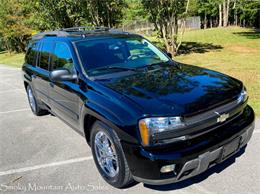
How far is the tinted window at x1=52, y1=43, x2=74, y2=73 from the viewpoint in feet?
13.8

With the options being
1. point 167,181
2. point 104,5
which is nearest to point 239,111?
point 167,181

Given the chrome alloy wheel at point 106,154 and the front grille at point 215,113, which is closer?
the front grille at point 215,113

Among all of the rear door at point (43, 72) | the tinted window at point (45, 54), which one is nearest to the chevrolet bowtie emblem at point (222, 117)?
the rear door at point (43, 72)

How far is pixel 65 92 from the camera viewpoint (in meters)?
4.32

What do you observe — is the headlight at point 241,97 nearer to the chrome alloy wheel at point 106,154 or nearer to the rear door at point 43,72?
the chrome alloy wheel at point 106,154

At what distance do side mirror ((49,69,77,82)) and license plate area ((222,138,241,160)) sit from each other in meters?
2.22

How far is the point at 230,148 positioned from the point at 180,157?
0.76 metres

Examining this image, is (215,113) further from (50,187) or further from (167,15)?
(167,15)

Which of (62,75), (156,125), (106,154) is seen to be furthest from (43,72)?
(156,125)

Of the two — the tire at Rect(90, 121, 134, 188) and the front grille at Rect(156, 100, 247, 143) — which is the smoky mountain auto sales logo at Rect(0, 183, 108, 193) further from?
the front grille at Rect(156, 100, 247, 143)

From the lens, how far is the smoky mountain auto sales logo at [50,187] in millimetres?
3529

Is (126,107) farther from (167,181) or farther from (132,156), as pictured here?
(167,181)

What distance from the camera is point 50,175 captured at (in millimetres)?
3928

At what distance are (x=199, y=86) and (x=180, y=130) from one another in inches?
30.4
